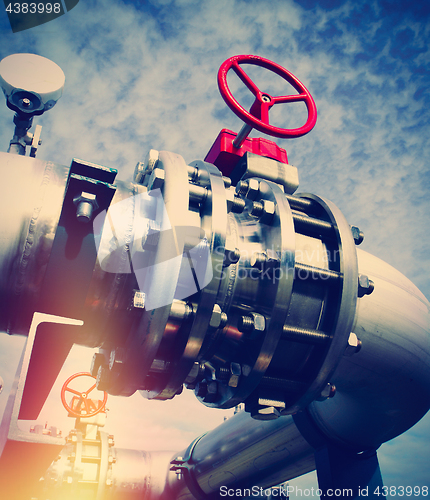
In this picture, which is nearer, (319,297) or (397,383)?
(319,297)

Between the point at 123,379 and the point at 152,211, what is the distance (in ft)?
2.04

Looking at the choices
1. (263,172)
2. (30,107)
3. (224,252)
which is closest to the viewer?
(224,252)

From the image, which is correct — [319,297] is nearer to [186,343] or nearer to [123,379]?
[186,343]

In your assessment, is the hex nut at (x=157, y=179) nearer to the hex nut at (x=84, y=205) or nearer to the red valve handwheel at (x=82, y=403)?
the hex nut at (x=84, y=205)

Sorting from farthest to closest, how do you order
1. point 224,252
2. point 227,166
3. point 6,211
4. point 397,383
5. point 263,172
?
1. point 227,166
2. point 263,172
3. point 397,383
4. point 224,252
5. point 6,211

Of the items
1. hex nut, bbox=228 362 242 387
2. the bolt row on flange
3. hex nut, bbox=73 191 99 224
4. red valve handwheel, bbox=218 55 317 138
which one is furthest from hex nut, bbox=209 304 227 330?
red valve handwheel, bbox=218 55 317 138

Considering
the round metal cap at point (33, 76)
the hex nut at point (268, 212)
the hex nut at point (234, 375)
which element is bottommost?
the hex nut at point (234, 375)

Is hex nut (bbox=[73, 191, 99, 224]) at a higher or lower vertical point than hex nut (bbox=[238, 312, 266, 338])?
higher

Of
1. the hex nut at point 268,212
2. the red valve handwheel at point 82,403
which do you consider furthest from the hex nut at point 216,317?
the red valve handwheel at point 82,403

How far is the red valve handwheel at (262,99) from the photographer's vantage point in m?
1.70

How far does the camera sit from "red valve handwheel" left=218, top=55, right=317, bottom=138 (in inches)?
67.0

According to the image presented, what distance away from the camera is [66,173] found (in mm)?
1269

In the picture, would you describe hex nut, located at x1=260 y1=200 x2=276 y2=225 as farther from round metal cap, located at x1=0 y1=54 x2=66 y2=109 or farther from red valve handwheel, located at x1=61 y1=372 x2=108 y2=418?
red valve handwheel, located at x1=61 y1=372 x2=108 y2=418

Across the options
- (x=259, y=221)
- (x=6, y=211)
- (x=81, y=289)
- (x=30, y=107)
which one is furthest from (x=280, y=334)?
(x=30, y=107)
